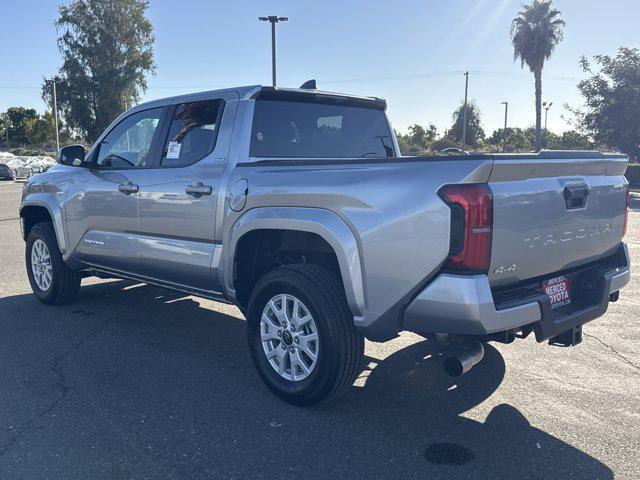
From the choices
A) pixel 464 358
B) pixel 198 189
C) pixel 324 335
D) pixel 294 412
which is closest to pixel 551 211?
pixel 464 358

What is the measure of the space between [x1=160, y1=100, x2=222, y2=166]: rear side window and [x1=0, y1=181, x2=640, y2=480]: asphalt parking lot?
4.95ft

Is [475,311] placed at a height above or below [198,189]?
below

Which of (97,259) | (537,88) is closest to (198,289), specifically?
(97,259)

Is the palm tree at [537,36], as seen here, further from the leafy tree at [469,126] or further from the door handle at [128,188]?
the door handle at [128,188]

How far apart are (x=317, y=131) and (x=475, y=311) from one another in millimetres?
2287

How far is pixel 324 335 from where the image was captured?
3.39m

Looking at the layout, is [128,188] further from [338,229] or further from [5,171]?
[5,171]

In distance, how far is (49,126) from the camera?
230 ft

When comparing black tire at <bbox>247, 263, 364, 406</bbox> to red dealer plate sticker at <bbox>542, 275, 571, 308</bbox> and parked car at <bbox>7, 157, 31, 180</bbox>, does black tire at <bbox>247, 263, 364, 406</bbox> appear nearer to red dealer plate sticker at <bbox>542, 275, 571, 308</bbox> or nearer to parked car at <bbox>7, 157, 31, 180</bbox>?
red dealer plate sticker at <bbox>542, 275, 571, 308</bbox>

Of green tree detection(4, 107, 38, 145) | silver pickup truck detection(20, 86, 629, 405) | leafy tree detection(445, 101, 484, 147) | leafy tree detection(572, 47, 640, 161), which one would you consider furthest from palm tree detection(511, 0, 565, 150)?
green tree detection(4, 107, 38, 145)

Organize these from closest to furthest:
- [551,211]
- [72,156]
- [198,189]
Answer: [551,211], [198,189], [72,156]

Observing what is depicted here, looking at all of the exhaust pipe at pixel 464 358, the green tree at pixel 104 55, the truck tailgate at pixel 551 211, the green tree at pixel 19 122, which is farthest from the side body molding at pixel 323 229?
the green tree at pixel 19 122

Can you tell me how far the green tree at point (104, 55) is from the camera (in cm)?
4506

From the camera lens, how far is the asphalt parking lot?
9.70 feet
